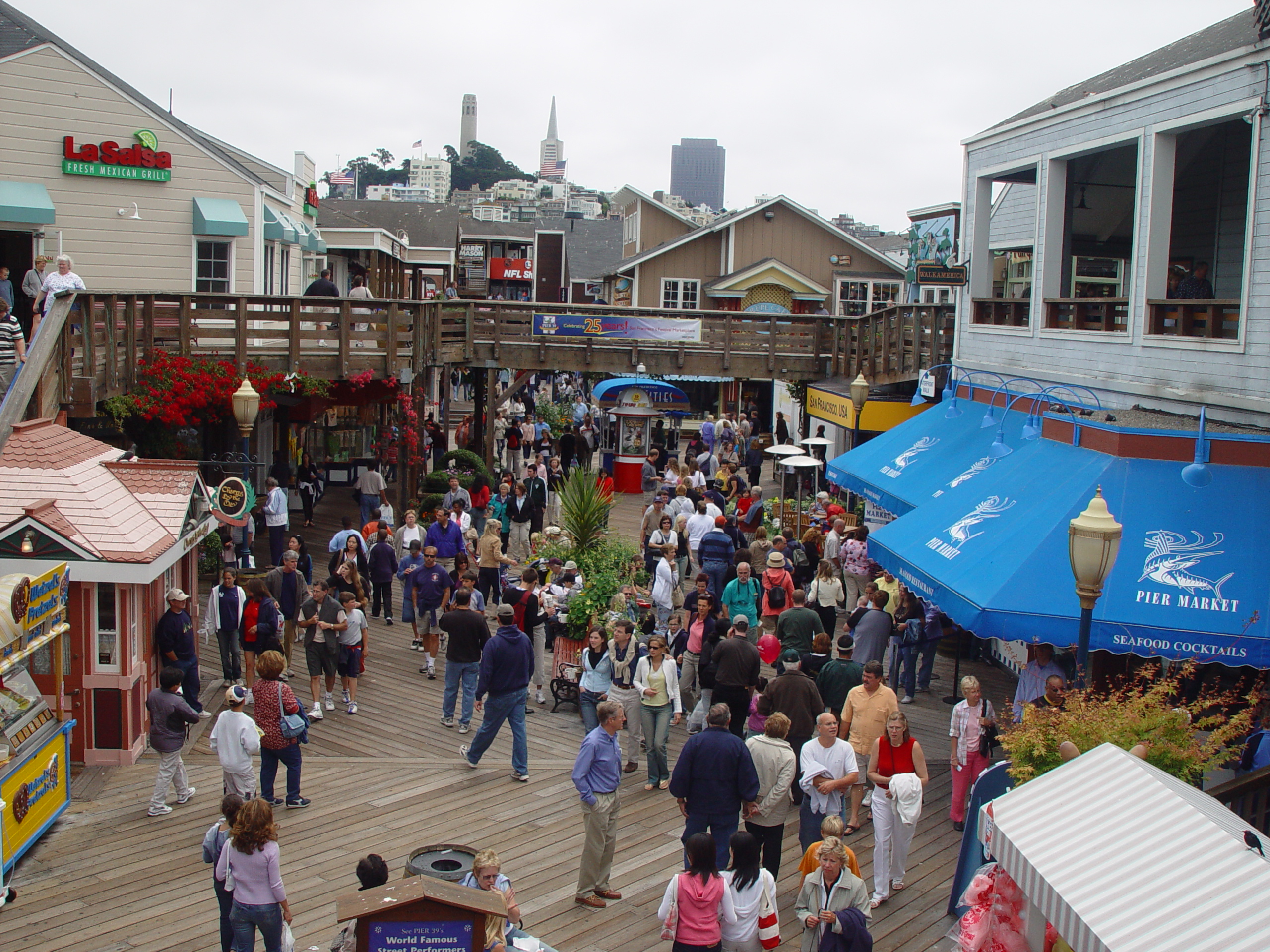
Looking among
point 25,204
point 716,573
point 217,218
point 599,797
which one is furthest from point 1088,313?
point 25,204

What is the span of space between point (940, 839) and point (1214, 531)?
3.46 m

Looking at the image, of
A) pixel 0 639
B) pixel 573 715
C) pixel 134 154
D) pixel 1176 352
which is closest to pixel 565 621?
pixel 573 715

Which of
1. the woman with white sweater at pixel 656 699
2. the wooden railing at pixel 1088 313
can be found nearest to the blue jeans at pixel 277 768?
the woman with white sweater at pixel 656 699

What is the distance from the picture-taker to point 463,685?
11727 mm

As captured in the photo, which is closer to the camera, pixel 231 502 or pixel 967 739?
pixel 967 739

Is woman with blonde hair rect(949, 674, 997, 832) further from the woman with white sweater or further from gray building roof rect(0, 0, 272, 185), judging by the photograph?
gray building roof rect(0, 0, 272, 185)

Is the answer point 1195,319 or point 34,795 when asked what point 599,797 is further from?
point 1195,319

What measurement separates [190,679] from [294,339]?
835 centimetres

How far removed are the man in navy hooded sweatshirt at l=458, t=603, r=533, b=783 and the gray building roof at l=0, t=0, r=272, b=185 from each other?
510 inches

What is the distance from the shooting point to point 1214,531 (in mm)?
9875

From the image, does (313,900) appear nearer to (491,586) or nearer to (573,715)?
(573,715)

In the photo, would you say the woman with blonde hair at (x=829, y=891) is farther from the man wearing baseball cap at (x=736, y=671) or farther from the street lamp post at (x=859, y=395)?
the street lamp post at (x=859, y=395)

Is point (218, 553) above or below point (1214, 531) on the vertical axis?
below

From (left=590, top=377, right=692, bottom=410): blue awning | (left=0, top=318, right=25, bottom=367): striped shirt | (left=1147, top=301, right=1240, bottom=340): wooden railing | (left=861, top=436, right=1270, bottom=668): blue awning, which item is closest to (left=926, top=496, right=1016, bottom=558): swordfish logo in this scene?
(left=861, top=436, right=1270, bottom=668): blue awning
